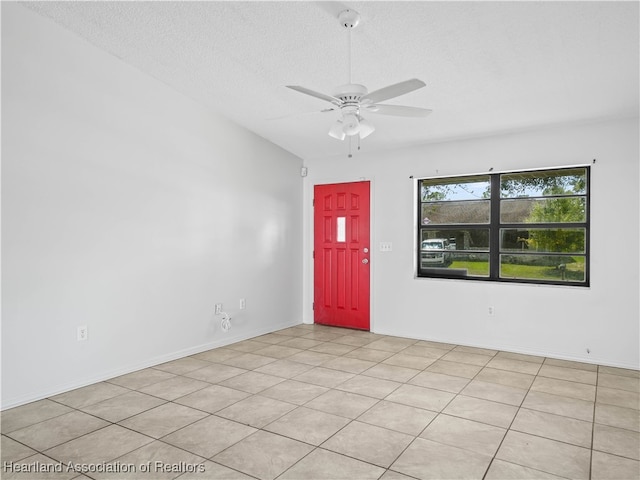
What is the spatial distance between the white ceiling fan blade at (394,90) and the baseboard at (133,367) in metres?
3.11

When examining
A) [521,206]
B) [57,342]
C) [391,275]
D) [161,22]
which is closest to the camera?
[161,22]

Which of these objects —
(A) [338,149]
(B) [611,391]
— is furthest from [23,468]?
(A) [338,149]

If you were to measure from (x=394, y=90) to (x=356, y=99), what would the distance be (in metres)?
0.25

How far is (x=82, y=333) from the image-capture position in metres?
3.54

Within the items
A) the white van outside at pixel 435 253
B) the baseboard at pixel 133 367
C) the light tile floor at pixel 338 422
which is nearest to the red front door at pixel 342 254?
the white van outside at pixel 435 253

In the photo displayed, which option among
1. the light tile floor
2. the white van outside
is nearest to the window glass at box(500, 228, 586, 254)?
the white van outside

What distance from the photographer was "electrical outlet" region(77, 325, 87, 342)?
352cm

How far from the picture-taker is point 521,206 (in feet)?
15.5

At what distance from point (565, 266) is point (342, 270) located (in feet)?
8.72

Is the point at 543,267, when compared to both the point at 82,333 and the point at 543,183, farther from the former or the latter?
the point at 82,333

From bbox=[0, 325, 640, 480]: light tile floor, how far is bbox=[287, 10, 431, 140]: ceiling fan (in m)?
1.96

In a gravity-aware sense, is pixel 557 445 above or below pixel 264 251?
below

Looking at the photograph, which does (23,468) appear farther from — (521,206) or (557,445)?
(521,206)

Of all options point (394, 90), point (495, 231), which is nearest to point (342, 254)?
point (495, 231)
